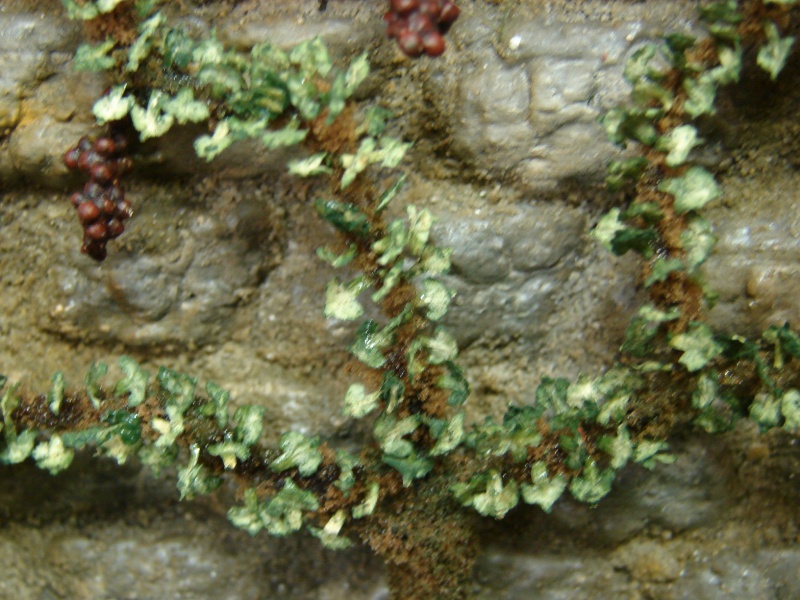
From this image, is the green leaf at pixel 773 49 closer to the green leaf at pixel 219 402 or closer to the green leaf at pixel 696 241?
the green leaf at pixel 696 241

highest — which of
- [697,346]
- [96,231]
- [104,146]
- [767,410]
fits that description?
[104,146]

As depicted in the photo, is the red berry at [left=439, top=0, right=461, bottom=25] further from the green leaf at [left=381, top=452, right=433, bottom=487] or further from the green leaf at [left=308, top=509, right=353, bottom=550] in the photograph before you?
the green leaf at [left=308, top=509, right=353, bottom=550]

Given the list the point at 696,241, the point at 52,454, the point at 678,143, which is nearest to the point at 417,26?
the point at 678,143

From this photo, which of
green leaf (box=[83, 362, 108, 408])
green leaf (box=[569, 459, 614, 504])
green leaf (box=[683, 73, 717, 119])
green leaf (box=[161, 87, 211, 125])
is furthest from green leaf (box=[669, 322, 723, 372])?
green leaf (box=[83, 362, 108, 408])

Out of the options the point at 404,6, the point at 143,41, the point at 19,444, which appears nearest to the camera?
the point at 404,6

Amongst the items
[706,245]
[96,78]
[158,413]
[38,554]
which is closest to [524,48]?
[706,245]

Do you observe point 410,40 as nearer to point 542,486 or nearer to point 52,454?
point 542,486

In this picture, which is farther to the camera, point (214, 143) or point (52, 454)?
point (52, 454)
